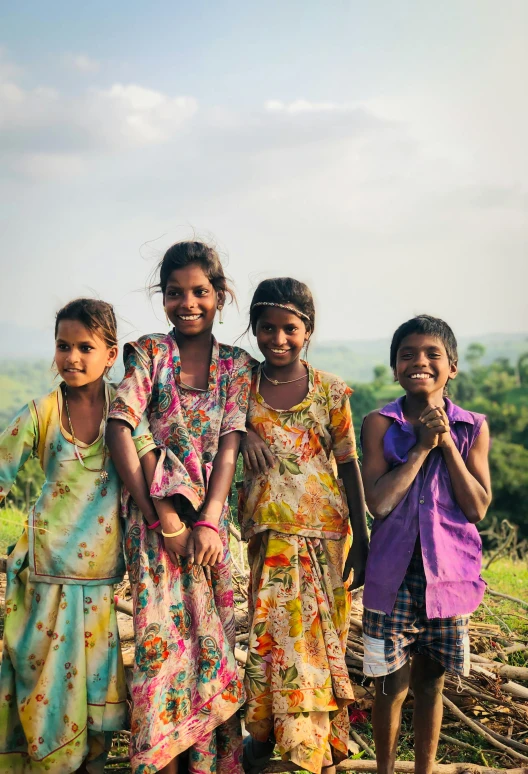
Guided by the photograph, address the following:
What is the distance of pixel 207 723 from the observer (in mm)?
2893

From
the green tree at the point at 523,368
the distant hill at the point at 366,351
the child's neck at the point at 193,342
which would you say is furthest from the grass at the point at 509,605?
the distant hill at the point at 366,351

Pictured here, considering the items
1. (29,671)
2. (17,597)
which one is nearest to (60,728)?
(29,671)

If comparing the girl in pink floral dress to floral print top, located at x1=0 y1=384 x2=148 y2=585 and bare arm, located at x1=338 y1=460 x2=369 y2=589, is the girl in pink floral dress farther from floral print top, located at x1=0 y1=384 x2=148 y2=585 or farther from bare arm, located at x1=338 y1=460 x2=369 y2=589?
bare arm, located at x1=338 y1=460 x2=369 y2=589

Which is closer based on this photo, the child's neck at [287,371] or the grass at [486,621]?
the child's neck at [287,371]

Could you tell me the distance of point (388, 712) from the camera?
290cm

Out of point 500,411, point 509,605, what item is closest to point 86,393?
point 509,605

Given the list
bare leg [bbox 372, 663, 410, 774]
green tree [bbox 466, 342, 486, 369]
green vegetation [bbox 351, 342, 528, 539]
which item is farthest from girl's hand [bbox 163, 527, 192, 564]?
green tree [bbox 466, 342, 486, 369]

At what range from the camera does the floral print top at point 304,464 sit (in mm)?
3102

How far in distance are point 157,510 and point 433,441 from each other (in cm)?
108

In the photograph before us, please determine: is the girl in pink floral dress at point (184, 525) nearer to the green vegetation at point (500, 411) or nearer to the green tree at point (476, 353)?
the green vegetation at point (500, 411)

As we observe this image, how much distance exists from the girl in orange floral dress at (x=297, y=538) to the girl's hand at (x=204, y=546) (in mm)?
337

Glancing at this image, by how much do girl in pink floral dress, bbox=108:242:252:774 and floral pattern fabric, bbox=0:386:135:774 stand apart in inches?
5.6

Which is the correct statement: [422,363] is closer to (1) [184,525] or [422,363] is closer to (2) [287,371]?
(2) [287,371]

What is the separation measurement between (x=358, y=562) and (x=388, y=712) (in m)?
0.59
